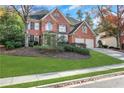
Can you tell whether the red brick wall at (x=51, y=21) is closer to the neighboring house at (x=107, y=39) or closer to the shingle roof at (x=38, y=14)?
the shingle roof at (x=38, y=14)

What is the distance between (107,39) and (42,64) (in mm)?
2499

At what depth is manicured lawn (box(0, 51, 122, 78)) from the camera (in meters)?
Result: 7.36

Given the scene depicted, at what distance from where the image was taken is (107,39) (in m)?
8.17

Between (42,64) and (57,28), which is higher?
(57,28)

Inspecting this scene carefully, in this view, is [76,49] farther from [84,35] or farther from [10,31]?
[10,31]

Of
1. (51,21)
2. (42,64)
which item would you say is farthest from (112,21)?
(42,64)

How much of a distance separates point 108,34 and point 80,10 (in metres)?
1.33

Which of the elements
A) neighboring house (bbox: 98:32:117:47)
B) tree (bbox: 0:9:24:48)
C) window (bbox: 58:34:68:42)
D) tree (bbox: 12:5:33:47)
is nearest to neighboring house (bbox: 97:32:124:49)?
neighboring house (bbox: 98:32:117:47)

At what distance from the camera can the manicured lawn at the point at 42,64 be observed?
7.36 meters

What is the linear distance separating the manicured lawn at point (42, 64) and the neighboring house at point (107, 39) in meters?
0.47

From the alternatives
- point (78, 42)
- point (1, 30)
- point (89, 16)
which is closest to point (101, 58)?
point (78, 42)

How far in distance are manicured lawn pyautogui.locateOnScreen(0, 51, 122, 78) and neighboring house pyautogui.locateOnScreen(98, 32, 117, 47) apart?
47 cm

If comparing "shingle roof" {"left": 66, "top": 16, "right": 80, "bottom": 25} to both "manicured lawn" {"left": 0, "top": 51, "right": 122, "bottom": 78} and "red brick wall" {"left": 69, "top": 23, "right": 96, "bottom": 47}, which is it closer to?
"red brick wall" {"left": 69, "top": 23, "right": 96, "bottom": 47}

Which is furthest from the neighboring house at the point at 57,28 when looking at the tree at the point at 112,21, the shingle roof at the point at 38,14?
the tree at the point at 112,21
